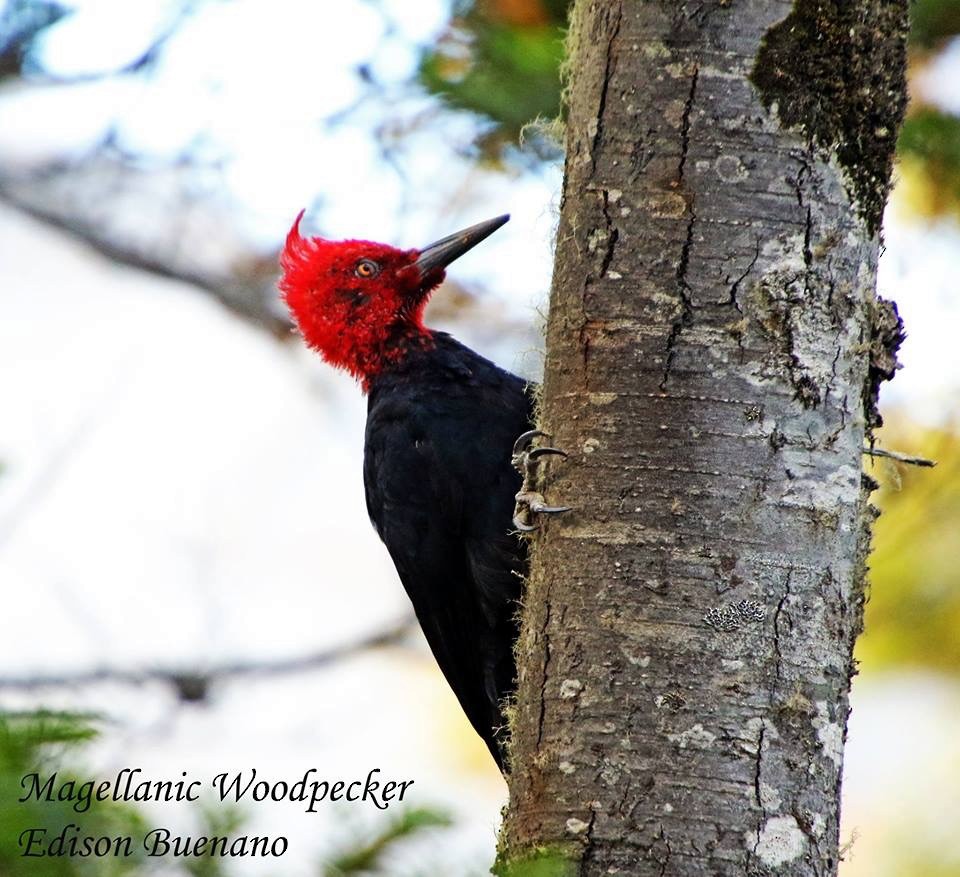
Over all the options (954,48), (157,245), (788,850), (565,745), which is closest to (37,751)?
(565,745)

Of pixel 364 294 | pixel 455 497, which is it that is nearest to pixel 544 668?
pixel 455 497

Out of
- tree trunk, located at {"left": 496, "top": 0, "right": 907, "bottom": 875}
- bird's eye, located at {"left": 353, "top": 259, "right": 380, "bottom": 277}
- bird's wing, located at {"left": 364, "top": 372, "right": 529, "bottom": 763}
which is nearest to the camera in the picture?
tree trunk, located at {"left": 496, "top": 0, "right": 907, "bottom": 875}

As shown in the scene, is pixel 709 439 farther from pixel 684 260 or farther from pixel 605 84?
pixel 605 84

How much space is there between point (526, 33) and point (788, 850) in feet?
9.50

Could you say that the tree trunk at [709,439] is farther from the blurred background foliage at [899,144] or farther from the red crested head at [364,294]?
the red crested head at [364,294]

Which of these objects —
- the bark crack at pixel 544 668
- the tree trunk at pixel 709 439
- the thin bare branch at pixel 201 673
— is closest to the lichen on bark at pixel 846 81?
the tree trunk at pixel 709 439

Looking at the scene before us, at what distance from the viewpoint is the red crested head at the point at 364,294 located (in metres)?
3.81

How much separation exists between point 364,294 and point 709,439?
2094mm

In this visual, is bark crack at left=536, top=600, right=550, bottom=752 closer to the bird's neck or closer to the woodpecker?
the woodpecker

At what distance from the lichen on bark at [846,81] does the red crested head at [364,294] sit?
1.62m

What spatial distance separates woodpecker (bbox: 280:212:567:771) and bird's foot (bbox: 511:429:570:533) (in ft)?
1.40

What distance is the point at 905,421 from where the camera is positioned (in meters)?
4.79

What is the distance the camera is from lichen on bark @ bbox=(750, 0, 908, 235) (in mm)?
2123

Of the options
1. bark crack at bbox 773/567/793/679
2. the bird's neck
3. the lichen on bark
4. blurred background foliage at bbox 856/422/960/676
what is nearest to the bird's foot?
bark crack at bbox 773/567/793/679
